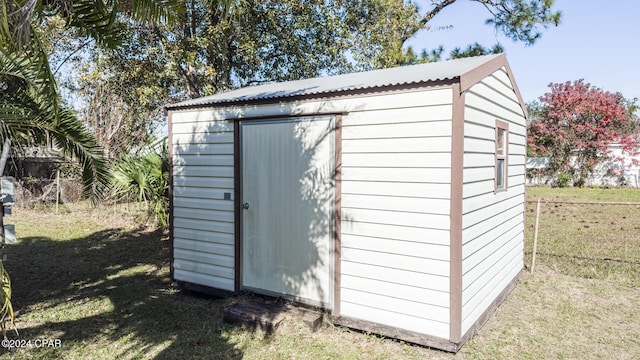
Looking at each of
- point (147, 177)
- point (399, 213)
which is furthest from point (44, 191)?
point (399, 213)

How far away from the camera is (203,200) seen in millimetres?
5254

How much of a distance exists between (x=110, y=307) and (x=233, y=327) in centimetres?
169

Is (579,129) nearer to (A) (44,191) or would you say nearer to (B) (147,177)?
(B) (147,177)

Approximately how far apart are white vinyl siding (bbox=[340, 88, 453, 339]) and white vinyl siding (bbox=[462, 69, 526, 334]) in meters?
0.25

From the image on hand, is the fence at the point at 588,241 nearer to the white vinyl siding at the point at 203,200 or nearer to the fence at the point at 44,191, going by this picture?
the white vinyl siding at the point at 203,200

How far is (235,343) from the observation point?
3.97 meters

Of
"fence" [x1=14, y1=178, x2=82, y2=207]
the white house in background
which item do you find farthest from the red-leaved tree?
"fence" [x1=14, y1=178, x2=82, y2=207]

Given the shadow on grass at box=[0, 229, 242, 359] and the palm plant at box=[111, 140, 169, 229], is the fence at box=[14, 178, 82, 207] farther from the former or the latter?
the palm plant at box=[111, 140, 169, 229]

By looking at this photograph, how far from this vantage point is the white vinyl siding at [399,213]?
3.68 metres

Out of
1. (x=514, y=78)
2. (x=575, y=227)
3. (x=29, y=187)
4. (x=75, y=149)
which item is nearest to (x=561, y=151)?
(x=575, y=227)

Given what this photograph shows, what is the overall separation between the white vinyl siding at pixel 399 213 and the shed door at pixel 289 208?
9.5 inches

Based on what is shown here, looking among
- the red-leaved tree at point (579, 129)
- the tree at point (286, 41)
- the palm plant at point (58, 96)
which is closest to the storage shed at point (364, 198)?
the palm plant at point (58, 96)

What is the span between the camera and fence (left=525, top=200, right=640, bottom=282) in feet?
21.1

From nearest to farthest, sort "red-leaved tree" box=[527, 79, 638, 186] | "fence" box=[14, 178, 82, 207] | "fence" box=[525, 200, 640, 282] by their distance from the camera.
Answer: "fence" box=[525, 200, 640, 282]
"fence" box=[14, 178, 82, 207]
"red-leaved tree" box=[527, 79, 638, 186]
